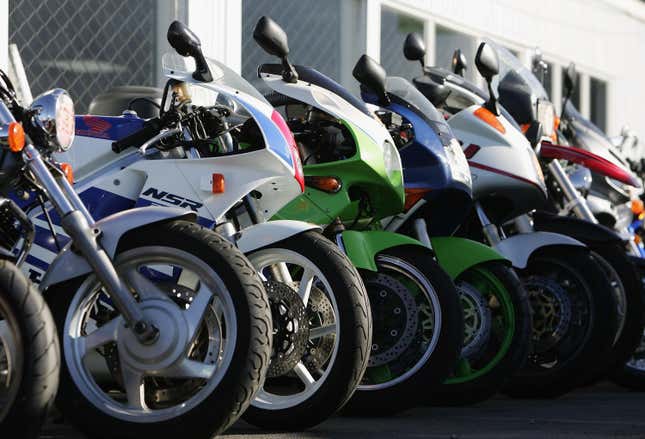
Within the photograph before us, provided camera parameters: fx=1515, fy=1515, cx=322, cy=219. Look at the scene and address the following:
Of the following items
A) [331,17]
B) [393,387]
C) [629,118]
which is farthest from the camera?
[629,118]

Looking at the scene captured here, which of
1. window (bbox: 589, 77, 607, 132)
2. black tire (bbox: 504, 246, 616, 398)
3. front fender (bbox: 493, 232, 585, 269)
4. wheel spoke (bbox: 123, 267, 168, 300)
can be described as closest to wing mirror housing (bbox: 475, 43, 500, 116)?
front fender (bbox: 493, 232, 585, 269)

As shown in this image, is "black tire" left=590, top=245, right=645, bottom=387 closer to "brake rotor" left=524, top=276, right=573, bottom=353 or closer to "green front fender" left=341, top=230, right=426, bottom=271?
"brake rotor" left=524, top=276, right=573, bottom=353

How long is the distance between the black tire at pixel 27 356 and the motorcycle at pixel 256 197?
1098 millimetres

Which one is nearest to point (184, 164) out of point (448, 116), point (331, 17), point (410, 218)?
point (410, 218)

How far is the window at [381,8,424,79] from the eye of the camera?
1037cm

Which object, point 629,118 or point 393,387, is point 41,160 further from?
point 629,118

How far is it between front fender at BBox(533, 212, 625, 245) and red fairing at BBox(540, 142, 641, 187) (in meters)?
0.48

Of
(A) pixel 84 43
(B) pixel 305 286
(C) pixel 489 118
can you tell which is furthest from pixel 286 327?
(A) pixel 84 43

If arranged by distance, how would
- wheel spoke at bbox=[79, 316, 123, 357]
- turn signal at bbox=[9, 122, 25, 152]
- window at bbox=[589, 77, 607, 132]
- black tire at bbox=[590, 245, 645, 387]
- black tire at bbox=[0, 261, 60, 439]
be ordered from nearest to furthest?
black tire at bbox=[0, 261, 60, 439] < turn signal at bbox=[9, 122, 25, 152] < wheel spoke at bbox=[79, 316, 123, 357] < black tire at bbox=[590, 245, 645, 387] < window at bbox=[589, 77, 607, 132]

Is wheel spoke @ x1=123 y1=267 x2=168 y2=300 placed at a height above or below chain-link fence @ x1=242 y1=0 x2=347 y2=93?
below

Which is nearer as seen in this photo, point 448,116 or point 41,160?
point 41,160

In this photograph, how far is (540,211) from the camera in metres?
7.22

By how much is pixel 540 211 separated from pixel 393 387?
82.9 inches

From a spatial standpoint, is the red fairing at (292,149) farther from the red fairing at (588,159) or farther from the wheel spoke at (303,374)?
the red fairing at (588,159)
